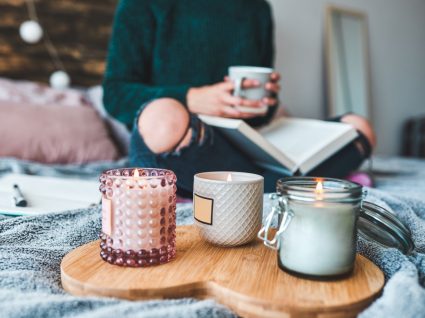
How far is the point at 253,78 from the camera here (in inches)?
43.0

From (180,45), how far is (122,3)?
21 centimetres

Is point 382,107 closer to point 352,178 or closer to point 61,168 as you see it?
point 352,178

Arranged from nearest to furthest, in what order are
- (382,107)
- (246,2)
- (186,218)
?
(186,218)
(246,2)
(382,107)

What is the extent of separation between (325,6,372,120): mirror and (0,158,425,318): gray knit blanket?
1790mm

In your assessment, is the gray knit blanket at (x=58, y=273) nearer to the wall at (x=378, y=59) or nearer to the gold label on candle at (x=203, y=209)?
the gold label on candle at (x=203, y=209)

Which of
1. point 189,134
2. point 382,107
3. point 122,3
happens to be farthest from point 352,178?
point 382,107

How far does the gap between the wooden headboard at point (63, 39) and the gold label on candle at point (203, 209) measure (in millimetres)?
1581

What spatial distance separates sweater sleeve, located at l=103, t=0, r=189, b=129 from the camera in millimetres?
1293

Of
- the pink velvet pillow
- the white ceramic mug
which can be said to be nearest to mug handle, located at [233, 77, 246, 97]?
the white ceramic mug

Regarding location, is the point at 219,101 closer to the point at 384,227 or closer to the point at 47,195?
the point at 47,195

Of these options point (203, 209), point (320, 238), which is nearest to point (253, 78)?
point (203, 209)

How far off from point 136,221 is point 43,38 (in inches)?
65.0

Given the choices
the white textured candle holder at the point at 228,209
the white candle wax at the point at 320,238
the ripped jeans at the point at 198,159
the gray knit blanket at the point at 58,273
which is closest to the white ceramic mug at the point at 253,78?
the ripped jeans at the point at 198,159

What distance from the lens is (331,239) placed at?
51 centimetres
